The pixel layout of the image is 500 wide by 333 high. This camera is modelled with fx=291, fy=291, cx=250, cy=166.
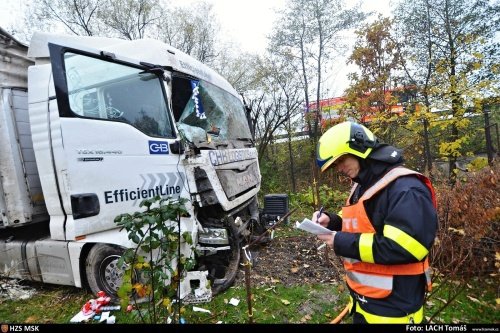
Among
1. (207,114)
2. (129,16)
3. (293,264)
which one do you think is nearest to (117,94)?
(207,114)

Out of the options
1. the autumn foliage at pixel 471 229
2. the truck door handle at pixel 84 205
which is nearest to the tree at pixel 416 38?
the autumn foliage at pixel 471 229

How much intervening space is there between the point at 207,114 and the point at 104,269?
222 cm

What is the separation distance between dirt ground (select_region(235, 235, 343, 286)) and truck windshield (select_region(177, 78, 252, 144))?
1918mm

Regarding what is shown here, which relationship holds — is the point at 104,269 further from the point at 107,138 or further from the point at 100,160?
the point at 107,138

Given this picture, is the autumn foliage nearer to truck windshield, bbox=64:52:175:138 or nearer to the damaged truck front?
the damaged truck front

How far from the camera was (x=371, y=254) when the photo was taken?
146cm

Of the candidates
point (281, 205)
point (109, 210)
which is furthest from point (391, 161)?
point (281, 205)

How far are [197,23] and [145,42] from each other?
43.9ft

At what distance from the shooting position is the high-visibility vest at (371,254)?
1.38 metres

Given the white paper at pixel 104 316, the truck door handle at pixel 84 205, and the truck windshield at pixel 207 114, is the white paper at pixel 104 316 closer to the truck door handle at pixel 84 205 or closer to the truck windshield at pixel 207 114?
the truck door handle at pixel 84 205

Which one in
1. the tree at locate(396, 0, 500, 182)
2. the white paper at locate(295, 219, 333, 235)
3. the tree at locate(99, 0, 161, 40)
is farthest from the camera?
the tree at locate(99, 0, 161, 40)

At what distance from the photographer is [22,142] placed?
3.21 metres

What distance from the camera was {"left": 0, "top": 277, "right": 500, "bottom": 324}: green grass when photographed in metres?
2.95

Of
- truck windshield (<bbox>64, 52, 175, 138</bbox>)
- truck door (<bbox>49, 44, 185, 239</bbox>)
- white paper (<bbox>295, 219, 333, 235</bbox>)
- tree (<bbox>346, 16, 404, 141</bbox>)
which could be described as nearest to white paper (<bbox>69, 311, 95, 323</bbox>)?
truck door (<bbox>49, 44, 185, 239</bbox>)
